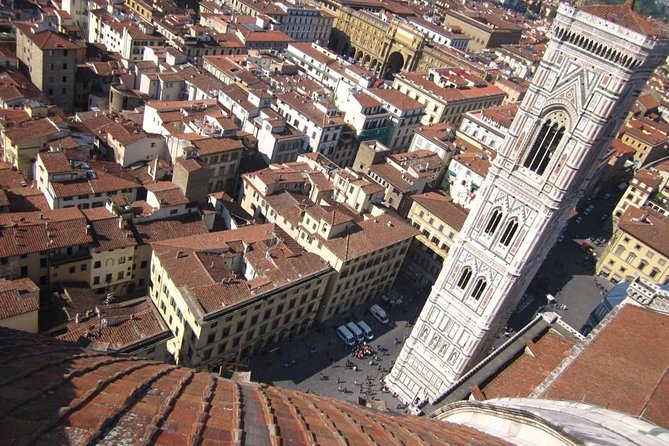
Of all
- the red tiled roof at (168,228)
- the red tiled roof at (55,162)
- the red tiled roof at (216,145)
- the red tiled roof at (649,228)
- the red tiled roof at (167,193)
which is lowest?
the red tiled roof at (168,228)

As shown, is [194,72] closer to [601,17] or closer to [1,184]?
[1,184]

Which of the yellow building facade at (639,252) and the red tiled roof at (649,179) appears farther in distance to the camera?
the red tiled roof at (649,179)

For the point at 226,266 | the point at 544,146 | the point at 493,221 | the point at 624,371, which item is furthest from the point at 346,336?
the point at 624,371

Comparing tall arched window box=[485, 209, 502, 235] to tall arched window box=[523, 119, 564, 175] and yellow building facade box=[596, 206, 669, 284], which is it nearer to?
tall arched window box=[523, 119, 564, 175]

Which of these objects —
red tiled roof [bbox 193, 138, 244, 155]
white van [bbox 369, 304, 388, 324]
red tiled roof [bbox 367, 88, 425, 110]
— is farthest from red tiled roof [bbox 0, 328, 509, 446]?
red tiled roof [bbox 367, 88, 425, 110]

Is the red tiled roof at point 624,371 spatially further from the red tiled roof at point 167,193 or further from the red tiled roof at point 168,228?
the red tiled roof at point 167,193

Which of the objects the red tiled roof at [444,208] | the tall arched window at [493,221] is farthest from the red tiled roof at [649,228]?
the tall arched window at [493,221]

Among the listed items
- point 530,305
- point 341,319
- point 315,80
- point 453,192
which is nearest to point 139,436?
point 341,319
